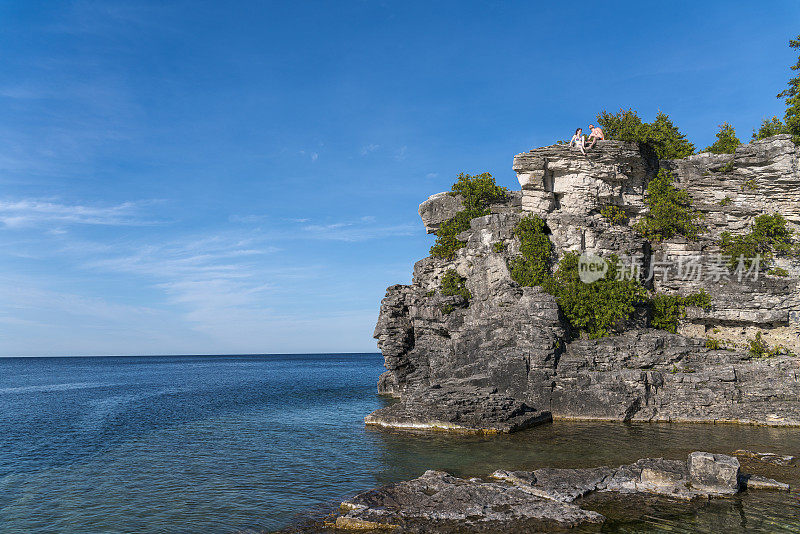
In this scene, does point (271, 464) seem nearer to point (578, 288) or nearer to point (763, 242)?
point (578, 288)

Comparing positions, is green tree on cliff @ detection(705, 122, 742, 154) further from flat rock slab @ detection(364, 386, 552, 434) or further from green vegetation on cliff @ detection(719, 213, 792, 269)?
flat rock slab @ detection(364, 386, 552, 434)

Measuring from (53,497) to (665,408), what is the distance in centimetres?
3028

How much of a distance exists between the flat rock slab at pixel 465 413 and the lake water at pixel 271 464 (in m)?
1.17

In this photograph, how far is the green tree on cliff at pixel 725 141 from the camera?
39.9 m

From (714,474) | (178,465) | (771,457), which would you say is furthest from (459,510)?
(178,465)

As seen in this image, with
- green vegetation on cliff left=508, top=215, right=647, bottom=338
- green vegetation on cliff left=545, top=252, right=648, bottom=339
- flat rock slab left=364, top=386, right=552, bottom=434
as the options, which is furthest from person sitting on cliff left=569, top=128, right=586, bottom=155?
flat rock slab left=364, top=386, right=552, bottom=434

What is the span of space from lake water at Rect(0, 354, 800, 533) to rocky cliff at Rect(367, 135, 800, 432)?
1.98 meters

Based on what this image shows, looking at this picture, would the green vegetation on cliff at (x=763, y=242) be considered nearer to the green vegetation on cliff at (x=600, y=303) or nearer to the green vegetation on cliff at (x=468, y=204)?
the green vegetation on cliff at (x=600, y=303)

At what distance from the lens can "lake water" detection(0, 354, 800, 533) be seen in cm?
1405

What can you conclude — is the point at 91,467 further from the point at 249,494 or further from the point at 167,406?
the point at 167,406

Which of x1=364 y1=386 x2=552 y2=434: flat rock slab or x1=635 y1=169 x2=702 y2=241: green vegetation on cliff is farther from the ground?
x1=635 y1=169 x2=702 y2=241: green vegetation on cliff

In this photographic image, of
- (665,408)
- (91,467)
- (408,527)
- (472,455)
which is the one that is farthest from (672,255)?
(91,467)

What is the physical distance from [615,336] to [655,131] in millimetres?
22488

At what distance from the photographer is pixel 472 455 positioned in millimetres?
20828
